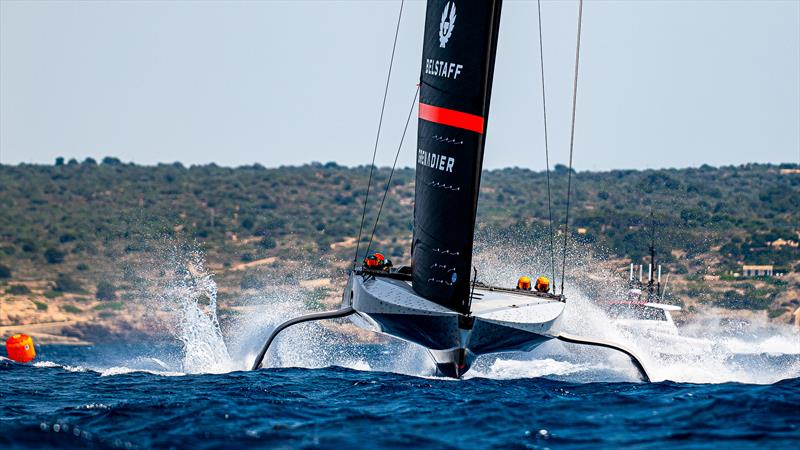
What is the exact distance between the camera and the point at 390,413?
17.1 metres

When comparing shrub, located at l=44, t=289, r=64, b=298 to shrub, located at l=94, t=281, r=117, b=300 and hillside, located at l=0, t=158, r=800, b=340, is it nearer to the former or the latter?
hillside, located at l=0, t=158, r=800, b=340

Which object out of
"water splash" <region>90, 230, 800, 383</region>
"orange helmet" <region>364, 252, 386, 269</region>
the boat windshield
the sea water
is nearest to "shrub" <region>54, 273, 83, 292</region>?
"water splash" <region>90, 230, 800, 383</region>

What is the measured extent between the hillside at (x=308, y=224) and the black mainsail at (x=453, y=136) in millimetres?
51212

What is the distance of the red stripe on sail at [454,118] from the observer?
68.1ft

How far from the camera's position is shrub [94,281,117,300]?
79.5 meters

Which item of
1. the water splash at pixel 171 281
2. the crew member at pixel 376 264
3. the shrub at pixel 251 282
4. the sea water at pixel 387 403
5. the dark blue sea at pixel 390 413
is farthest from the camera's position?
the shrub at pixel 251 282

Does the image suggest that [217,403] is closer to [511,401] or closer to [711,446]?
[511,401]

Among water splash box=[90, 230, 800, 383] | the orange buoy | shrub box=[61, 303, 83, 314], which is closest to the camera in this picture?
water splash box=[90, 230, 800, 383]

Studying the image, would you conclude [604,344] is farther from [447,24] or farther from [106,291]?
[106,291]

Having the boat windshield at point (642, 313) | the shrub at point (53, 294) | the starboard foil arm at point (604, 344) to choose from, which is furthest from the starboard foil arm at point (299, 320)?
the shrub at point (53, 294)

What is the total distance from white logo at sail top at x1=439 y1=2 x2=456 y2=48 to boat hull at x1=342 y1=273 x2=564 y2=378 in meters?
4.48

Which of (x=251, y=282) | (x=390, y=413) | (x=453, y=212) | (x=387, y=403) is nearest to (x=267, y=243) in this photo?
(x=251, y=282)

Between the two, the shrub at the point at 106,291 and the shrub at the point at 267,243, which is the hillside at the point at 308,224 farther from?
the shrub at the point at 267,243

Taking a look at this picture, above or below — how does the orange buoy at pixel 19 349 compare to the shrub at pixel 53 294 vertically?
above
